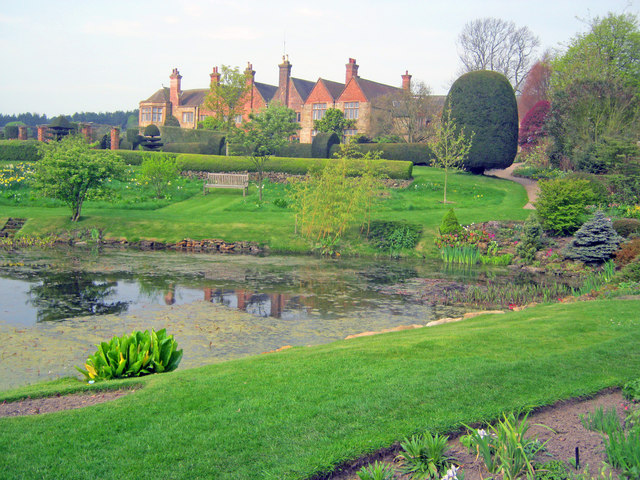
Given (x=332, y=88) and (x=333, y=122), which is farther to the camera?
(x=332, y=88)

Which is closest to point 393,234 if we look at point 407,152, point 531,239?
point 531,239

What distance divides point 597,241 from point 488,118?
17.6 m

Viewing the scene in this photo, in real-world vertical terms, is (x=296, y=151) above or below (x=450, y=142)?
below

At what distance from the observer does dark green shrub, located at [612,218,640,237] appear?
20.2 m

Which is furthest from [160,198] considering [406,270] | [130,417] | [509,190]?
[130,417]

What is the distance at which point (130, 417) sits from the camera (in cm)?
542

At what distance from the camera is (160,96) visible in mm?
67250

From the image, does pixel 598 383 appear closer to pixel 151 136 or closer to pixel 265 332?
pixel 265 332

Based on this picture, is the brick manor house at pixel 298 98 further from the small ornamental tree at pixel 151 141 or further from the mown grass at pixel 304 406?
the mown grass at pixel 304 406

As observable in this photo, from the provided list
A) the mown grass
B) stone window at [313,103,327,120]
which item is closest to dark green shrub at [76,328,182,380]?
the mown grass

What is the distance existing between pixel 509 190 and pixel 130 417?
30797mm

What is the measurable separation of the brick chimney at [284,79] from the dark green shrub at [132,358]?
178ft

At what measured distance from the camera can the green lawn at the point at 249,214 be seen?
2422cm

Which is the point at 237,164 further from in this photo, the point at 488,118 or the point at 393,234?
the point at 488,118
